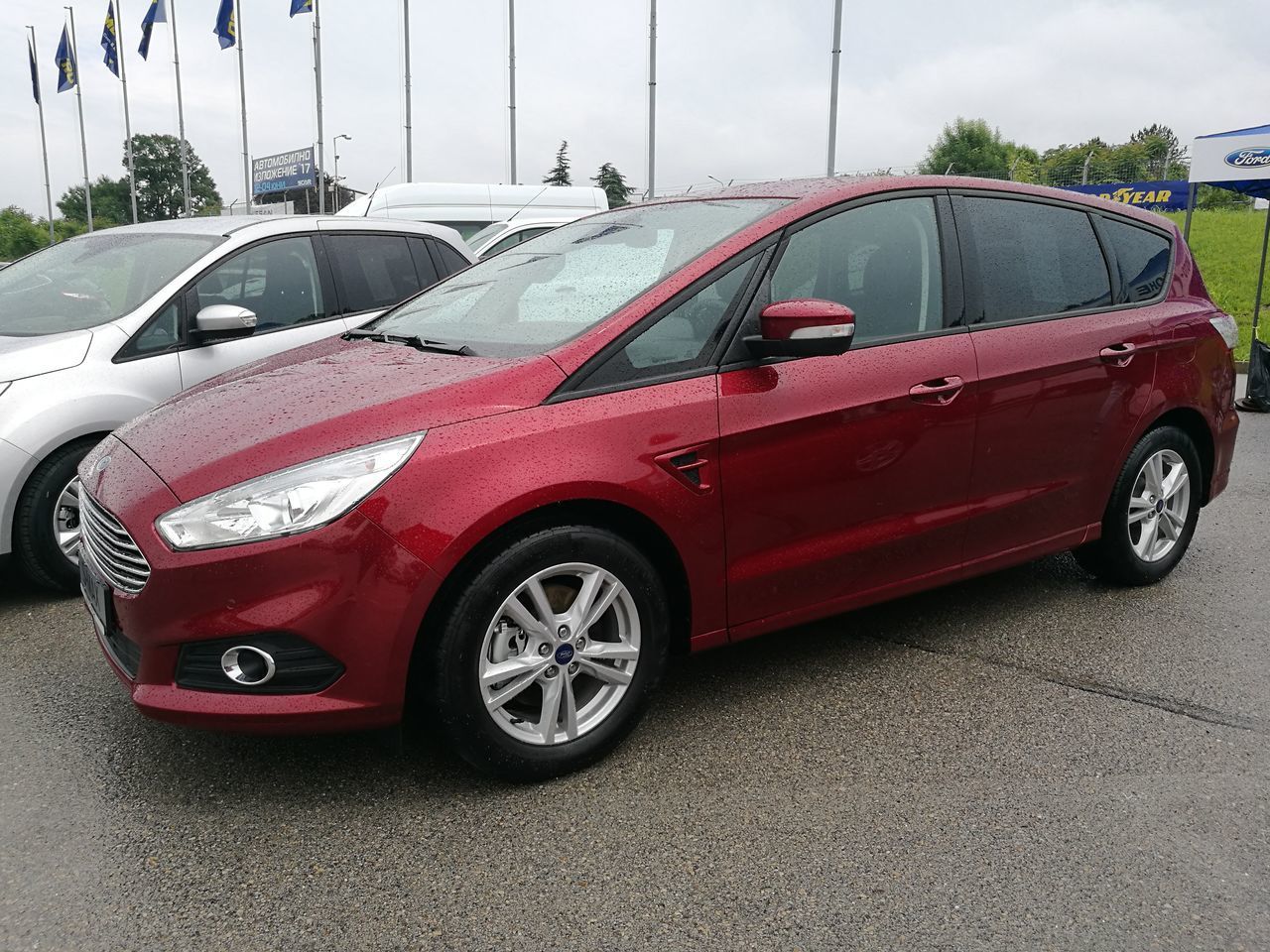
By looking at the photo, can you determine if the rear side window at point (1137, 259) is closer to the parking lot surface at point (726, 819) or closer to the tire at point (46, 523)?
the parking lot surface at point (726, 819)

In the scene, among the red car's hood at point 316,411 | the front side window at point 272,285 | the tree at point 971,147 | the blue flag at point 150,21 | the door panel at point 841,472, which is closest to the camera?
the red car's hood at point 316,411

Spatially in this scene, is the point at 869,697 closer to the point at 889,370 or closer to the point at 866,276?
the point at 889,370

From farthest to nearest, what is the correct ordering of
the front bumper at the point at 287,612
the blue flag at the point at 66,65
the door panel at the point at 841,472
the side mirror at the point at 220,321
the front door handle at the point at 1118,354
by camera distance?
1. the blue flag at the point at 66,65
2. the side mirror at the point at 220,321
3. the front door handle at the point at 1118,354
4. the door panel at the point at 841,472
5. the front bumper at the point at 287,612

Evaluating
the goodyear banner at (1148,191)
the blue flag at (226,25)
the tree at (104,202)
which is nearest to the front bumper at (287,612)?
the goodyear banner at (1148,191)

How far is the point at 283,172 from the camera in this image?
209 feet

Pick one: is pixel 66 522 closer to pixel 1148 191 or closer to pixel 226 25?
pixel 1148 191

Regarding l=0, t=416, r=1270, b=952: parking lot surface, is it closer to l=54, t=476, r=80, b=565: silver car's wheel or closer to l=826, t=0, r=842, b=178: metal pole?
l=54, t=476, r=80, b=565: silver car's wheel

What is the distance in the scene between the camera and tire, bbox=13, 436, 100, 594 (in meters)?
4.31

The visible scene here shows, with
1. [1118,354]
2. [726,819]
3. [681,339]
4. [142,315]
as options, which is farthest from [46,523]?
[1118,354]

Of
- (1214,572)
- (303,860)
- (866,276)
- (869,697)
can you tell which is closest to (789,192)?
(866,276)

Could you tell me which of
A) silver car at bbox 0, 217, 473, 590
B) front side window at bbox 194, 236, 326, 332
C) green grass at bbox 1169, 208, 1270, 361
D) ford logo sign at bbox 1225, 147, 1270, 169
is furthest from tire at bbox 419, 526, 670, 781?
green grass at bbox 1169, 208, 1270, 361

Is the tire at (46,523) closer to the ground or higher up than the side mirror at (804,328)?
closer to the ground

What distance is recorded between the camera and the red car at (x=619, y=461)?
2594 mm

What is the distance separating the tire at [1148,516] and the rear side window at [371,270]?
375 centimetres
